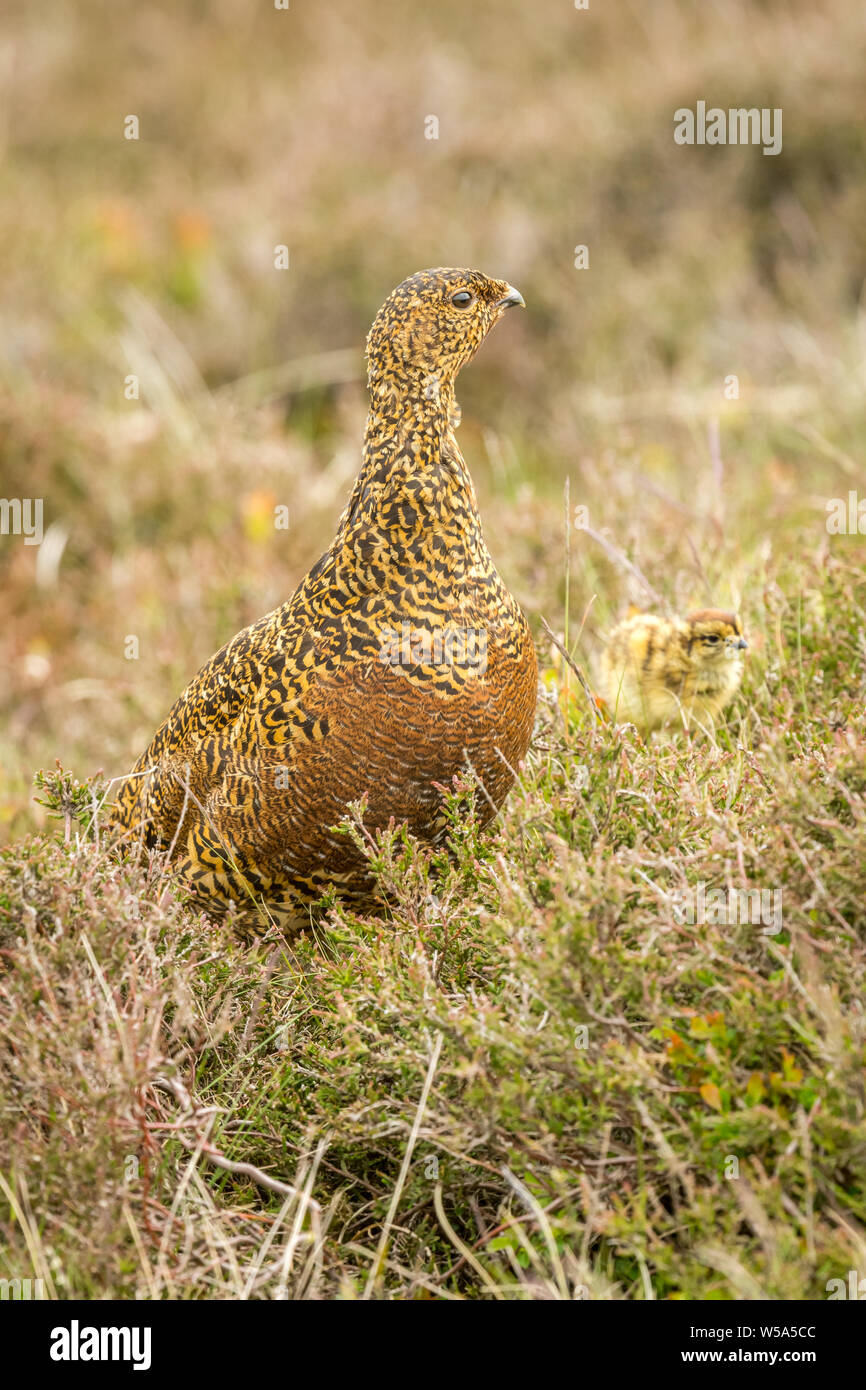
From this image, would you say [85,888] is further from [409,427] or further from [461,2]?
[461,2]

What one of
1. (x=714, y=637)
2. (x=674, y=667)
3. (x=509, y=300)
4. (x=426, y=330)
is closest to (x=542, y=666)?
(x=674, y=667)

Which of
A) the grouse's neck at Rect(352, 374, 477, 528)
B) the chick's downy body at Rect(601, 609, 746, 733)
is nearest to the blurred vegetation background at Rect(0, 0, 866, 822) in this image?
the chick's downy body at Rect(601, 609, 746, 733)

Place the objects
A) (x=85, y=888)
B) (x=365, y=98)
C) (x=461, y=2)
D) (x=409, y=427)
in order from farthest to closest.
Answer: (x=461, y=2), (x=365, y=98), (x=409, y=427), (x=85, y=888)

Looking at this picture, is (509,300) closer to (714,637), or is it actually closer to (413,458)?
(413,458)

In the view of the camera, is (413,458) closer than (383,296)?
Yes

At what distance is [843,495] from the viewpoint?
497cm

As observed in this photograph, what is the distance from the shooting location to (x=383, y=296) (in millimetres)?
8891

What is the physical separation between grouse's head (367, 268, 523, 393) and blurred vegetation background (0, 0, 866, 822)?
3.68ft

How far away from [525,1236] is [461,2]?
1358cm

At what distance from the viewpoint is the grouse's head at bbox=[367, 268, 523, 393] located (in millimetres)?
2975

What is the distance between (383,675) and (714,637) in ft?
4.04

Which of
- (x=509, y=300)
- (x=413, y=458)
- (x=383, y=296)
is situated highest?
(x=383, y=296)

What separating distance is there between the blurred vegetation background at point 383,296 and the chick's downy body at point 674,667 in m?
0.19

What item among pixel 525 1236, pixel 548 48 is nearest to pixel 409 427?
pixel 525 1236
